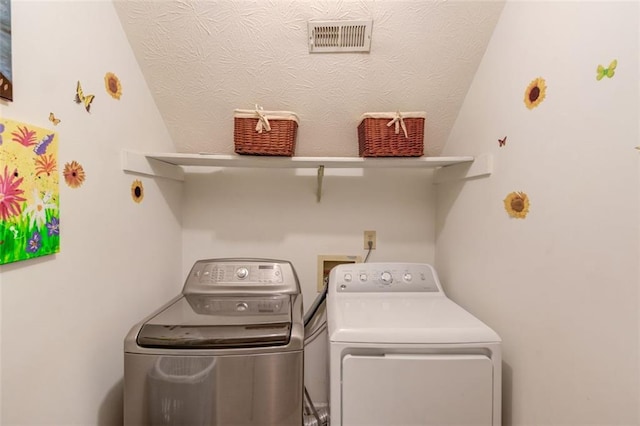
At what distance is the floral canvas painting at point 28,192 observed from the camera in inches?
28.0

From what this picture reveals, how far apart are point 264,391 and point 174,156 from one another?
1034 mm

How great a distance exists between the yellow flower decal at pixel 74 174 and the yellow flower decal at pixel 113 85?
340 mm

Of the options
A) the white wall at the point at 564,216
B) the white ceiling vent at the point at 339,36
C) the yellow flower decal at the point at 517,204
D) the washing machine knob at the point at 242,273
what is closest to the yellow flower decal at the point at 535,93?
the white wall at the point at 564,216

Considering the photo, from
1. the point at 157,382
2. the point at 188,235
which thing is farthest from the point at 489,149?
the point at 188,235

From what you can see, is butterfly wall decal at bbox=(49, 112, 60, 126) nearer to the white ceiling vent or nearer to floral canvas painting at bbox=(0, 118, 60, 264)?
floral canvas painting at bbox=(0, 118, 60, 264)

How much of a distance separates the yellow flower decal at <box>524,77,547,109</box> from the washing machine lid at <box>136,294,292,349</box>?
3.60ft

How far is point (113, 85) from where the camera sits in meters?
1.12

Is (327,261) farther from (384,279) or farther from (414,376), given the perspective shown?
(414,376)

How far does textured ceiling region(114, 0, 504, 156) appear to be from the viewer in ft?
3.80

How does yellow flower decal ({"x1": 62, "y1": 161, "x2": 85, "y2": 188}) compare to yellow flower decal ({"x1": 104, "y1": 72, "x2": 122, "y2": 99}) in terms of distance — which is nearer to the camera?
yellow flower decal ({"x1": 62, "y1": 161, "x2": 85, "y2": 188})

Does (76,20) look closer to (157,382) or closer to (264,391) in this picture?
(157,382)

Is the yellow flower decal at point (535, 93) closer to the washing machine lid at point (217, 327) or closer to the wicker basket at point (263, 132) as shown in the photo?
the wicker basket at point (263, 132)

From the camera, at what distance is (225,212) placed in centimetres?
173

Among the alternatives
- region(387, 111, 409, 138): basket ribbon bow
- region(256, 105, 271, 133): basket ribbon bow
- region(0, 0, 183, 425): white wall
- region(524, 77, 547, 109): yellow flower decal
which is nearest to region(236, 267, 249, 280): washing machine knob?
region(0, 0, 183, 425): white wall
